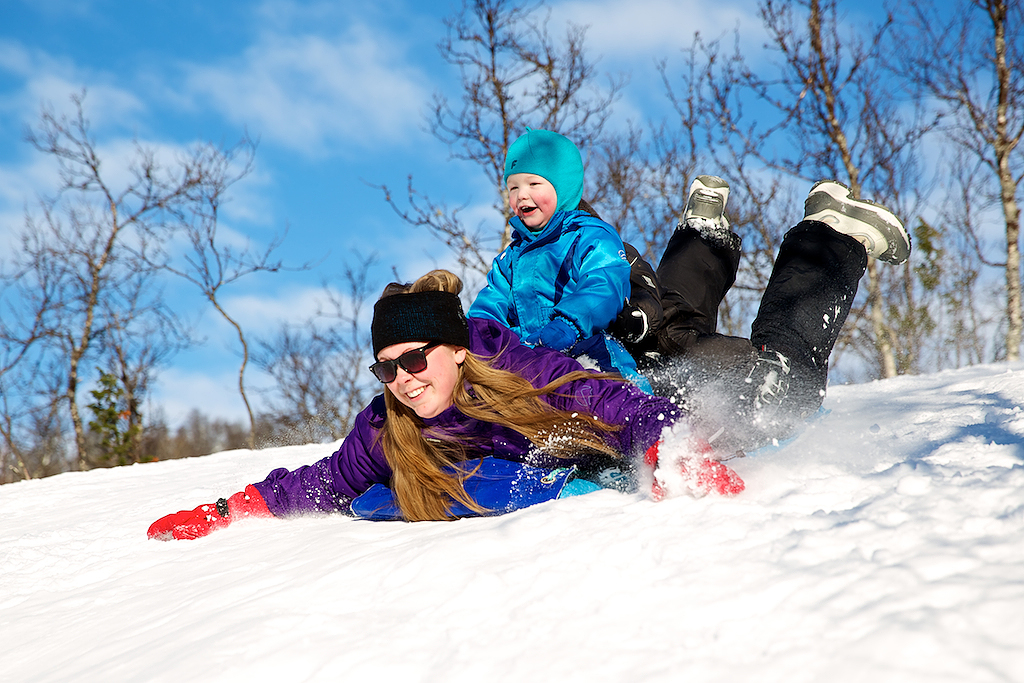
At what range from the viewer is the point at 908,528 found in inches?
46.4

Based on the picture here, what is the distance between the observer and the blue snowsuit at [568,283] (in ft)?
8.16

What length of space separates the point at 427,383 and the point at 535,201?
1.18 m

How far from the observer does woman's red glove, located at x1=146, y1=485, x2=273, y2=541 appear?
2508 mm

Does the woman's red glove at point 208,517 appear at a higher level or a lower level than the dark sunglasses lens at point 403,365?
lower

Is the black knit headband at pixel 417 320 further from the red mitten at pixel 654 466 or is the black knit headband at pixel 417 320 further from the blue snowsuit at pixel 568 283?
the red mitten at pixel 654 466

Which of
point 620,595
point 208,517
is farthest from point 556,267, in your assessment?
point 620,595

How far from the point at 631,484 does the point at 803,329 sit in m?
1.18

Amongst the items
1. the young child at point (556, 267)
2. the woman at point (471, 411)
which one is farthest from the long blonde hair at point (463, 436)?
the young child at point (556, 267)

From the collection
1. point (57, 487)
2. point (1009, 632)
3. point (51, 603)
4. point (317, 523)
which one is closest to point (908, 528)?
point (1009, 632)

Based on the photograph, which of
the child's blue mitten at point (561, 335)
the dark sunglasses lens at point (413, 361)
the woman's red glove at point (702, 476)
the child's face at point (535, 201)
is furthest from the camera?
the child's face at point (535, 201)

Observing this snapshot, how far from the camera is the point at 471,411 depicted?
6.84 feet

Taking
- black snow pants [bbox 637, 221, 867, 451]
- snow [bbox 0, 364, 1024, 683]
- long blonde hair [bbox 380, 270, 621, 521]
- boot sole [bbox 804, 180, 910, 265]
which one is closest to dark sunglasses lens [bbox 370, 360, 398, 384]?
long blonde hair [bbox 380, 270, 621, 521]

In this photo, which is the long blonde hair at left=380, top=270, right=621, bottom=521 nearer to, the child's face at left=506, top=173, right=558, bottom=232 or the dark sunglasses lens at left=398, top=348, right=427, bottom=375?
the dark sunglasses lens at left=398, top=348, right=427, bottom=375

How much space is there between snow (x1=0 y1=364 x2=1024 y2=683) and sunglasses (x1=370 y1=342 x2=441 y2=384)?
0.47m
